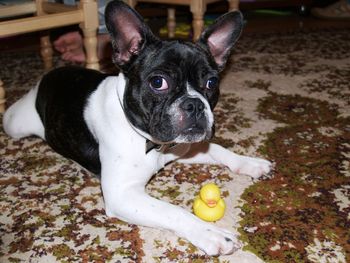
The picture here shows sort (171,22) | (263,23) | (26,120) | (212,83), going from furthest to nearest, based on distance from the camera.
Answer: (263,23), (171,22), (26,120), (212,83)

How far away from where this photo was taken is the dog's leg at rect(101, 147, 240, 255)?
147cm

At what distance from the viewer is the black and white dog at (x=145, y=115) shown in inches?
61.3

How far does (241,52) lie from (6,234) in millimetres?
3011

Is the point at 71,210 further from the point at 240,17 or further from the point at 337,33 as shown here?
the point at 337,33

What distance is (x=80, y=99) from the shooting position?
1916 mm

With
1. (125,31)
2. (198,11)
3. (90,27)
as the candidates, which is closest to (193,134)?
(125,31)

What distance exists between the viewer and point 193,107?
155cm

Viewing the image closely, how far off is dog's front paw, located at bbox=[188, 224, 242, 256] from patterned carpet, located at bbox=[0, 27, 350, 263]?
0.03 meters

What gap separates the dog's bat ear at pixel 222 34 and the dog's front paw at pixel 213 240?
2.49ft

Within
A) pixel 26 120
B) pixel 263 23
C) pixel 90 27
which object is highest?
pixel 90 27

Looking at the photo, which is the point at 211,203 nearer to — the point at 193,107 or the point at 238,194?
the point at 238,194

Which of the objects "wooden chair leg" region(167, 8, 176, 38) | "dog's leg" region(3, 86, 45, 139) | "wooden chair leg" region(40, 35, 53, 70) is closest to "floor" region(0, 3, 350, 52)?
"wooden chair leg" region(167, 8, 176, 38)

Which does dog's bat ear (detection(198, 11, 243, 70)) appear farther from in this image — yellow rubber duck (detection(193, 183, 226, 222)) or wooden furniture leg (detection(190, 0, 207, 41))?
wooden furniture leg (detection(190, 0, 207, 41))

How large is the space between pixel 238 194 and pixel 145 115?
55 cm
